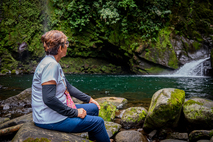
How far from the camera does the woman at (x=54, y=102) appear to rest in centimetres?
134

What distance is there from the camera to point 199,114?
2.75 metres

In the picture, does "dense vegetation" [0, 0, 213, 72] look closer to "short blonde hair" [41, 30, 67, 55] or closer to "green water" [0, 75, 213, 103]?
"green water" [0, 75, 213, 103]

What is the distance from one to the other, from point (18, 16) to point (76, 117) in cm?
Result: 1940

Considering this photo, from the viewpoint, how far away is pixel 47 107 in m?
1.41

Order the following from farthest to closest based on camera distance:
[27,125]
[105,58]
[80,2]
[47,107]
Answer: [105,58] < [80,2] < [27,125] < [47,107]

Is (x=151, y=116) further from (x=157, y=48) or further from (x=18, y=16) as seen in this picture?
(x=18, y=16)

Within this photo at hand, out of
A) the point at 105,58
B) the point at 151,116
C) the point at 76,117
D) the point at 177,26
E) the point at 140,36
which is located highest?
the point at 177,26

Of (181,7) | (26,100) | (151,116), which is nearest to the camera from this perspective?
(151,116)

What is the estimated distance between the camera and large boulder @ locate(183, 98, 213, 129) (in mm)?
2678

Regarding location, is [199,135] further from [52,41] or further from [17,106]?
[17,106]

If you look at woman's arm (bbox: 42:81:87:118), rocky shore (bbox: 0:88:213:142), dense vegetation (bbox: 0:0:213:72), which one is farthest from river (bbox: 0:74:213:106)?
dense vegetation (bbox: 0:0:213:72)

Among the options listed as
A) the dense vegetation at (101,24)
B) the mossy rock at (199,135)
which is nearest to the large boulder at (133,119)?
the mossy rock at (199,135)

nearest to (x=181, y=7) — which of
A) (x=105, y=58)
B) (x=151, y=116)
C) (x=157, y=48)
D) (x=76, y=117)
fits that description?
(x=157, y=48)

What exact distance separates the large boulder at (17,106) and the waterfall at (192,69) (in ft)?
43.8
